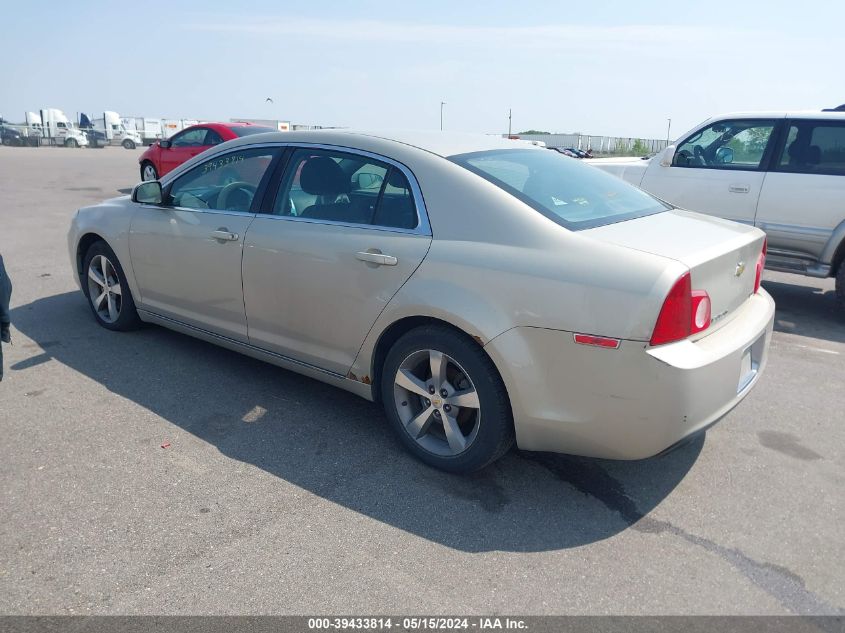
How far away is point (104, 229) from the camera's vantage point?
5.05m

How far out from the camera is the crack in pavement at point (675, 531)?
99.6 inches

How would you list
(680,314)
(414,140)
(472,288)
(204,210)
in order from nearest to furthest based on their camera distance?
(680,314) < (472,288) < (414,140) < (204,210)

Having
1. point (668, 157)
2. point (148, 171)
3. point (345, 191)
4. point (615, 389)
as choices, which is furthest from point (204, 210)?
point (148, 171)


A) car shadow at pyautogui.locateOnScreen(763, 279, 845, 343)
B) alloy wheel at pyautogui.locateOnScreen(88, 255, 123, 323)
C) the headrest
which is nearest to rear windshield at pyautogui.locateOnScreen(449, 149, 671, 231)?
the headrest

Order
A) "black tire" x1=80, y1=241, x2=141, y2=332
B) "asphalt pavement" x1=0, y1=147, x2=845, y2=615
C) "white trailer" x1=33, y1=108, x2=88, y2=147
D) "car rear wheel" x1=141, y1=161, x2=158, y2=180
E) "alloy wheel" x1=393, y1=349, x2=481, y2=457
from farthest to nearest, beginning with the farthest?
"white trailer" x1=33, y1=108, x2=88, y2=147 → "car rear wheel" x1=141, y1=161, x2=158, y2=180 → "black tire" x1=80, y1=241, x2=141, y2=332 → "alloy wheel" x1=393, y1=349, x2=481, y2=457 → "asphalt pavement" x1=0, y1=147, x2=845, y2=615

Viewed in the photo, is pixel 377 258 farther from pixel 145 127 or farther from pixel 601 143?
pixel 601 143

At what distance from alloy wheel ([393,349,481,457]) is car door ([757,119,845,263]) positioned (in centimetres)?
465

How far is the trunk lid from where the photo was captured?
292 cm

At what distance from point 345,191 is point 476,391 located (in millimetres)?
1399

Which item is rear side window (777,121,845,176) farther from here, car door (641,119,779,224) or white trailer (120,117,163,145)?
white trailer (120,117,163,145)

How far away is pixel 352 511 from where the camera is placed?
304 centimetres

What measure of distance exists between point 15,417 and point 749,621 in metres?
3.85

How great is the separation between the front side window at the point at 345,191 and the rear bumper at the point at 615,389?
0.97 meters

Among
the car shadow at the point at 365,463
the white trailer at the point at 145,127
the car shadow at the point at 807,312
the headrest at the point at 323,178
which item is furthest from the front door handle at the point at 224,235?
the white trailer at the point at 145,127
